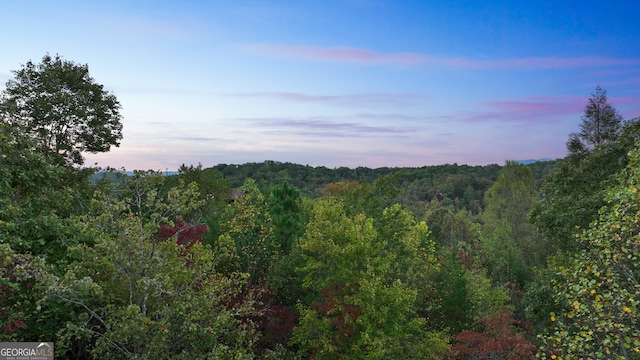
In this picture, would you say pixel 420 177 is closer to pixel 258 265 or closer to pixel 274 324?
pixel 258 265

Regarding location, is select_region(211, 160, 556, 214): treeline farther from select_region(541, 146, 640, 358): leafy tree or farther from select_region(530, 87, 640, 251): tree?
select_region(541, 146, 640, 358): leafy tree

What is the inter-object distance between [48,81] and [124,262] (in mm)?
18443

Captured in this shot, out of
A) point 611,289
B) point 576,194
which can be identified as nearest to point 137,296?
point 611,289

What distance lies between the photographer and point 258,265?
73.0 feet

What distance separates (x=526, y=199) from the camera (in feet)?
194

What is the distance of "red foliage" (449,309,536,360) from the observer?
21.3 metres

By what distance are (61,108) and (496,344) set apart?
86.2 ft

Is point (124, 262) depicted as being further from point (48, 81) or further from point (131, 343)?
point (48, 81)

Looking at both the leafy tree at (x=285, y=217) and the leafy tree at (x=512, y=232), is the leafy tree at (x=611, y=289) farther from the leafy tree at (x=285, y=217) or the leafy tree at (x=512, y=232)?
the leafy tree at (x=512, y=232)

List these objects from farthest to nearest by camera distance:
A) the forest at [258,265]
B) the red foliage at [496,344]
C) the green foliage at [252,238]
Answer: the red foliage at [496,344] < the green foliage at [252,238] < the forest at [258,265]

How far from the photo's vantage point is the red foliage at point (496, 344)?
21.3m

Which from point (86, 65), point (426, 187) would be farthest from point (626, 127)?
point (426, 187)

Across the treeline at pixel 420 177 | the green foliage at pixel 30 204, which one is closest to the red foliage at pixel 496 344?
the green foliage at pixel 30 204

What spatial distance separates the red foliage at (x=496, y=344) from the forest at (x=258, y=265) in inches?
4.4
